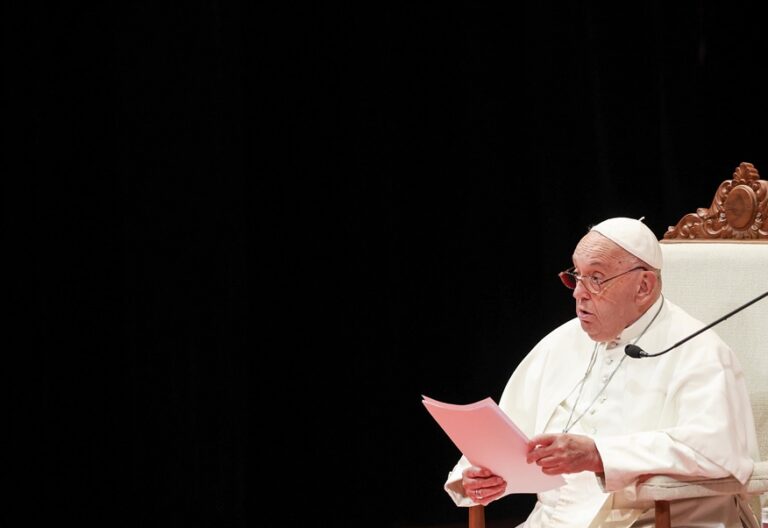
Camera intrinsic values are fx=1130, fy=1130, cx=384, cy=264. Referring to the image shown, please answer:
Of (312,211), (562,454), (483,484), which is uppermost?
(312,211)

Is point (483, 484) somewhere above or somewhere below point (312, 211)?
below

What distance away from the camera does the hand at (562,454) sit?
2557 mm

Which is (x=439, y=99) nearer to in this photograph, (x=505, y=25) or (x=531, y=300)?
(x=505, y=25)

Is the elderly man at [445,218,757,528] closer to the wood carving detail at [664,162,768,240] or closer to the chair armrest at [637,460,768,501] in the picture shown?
the chair armrest at [637,460,768,501]

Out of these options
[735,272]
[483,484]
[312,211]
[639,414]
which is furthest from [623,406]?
[312,211]

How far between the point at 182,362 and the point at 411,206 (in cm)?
113

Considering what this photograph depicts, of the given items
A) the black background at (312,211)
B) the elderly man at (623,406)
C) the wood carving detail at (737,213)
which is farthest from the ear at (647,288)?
the black background at (312,211)

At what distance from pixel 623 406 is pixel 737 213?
0.73 m

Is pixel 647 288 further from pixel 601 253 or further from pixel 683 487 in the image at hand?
pixel 683 487

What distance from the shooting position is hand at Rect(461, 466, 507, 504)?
9.07ft

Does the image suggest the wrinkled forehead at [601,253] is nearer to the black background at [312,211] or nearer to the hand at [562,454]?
the hand at [562,454]

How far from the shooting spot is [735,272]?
3168mm

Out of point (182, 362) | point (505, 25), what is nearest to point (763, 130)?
point (505, 25)

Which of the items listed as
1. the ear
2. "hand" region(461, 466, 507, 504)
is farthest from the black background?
the ear
